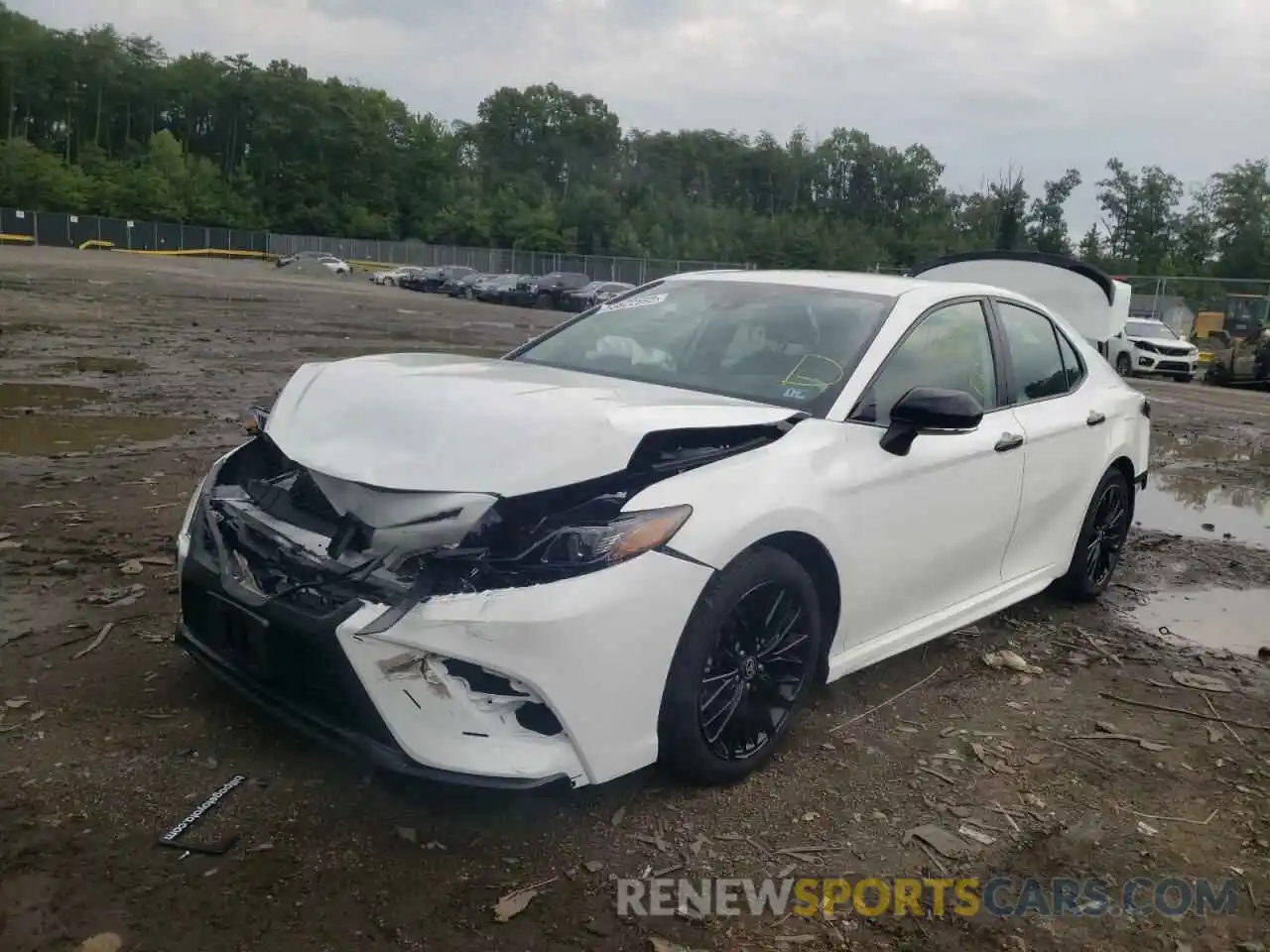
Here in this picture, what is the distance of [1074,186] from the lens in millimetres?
84125

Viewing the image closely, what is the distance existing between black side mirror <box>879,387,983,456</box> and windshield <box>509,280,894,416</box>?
0.24 meters

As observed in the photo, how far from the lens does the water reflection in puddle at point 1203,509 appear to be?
24.3 ft

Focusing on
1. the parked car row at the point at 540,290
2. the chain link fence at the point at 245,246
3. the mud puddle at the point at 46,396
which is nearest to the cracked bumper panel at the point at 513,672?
the mud puddle at the point at 46,396

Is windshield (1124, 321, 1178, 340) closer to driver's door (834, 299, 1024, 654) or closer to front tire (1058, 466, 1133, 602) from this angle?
front tire (1058, 466, 1133, 602)

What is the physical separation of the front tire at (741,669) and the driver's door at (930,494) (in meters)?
0.29

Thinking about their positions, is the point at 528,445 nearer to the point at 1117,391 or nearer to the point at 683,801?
the point at 683,801

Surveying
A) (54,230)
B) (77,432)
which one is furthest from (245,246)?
(77,432)

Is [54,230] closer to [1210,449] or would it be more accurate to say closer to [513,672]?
[1210,449]

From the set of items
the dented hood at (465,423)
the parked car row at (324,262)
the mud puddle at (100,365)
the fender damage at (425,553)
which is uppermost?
the parked car row at (324,262)

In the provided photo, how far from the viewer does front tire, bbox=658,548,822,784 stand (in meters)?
2.96

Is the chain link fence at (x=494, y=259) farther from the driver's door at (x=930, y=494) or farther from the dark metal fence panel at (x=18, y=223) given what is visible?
the driver's door at (x=930, y=494)

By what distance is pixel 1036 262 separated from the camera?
25.8 feet

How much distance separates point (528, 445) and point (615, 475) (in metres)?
0.26

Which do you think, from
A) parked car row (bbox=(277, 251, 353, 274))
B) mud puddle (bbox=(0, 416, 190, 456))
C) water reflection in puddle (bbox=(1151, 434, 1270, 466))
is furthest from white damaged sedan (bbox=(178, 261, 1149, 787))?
parked car row (bbox=(277, 251, 353, 274))
